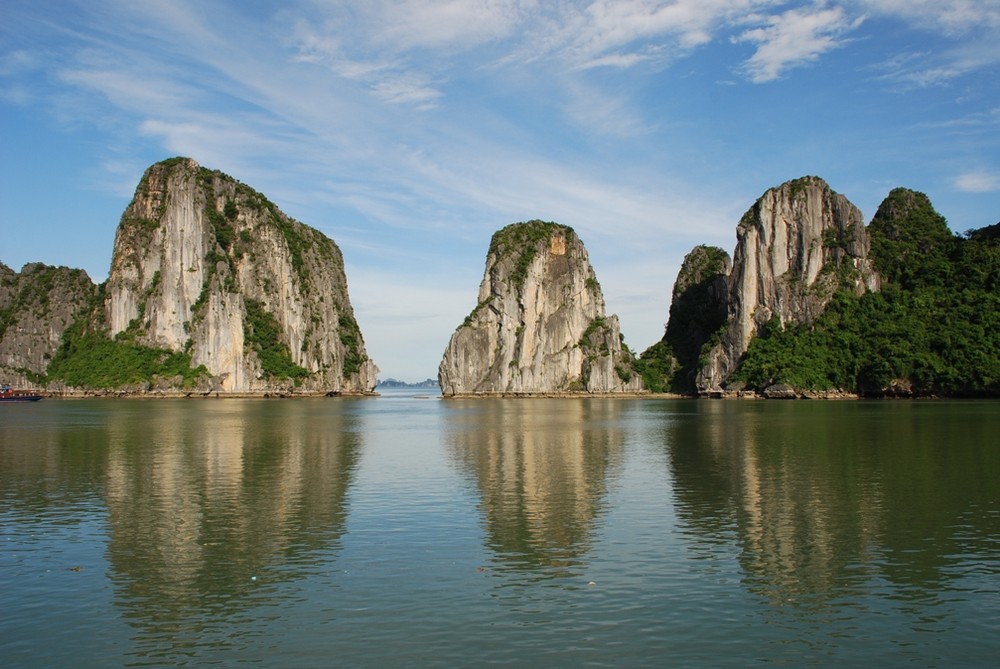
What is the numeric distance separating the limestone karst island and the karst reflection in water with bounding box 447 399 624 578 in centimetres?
8322

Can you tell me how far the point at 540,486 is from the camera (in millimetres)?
29562

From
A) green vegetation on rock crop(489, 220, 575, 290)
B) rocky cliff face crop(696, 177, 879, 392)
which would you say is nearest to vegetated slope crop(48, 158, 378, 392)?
green vegetation on rock crop(489, 220, 575, 290)

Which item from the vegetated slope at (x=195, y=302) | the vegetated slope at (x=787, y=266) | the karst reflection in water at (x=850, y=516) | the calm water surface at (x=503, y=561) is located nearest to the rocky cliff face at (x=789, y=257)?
the vegetated slope at (x=787, y=266)

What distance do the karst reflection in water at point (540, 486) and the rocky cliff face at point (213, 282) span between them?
344 feet

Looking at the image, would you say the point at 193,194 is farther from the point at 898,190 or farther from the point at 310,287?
the point at 898,190

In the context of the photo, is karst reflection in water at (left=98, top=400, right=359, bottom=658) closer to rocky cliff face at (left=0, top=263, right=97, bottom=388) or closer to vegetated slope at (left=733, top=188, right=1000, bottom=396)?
vegetated slope at (left=733, top=188, right=1000, bottom=396)

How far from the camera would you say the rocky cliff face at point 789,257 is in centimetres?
14525

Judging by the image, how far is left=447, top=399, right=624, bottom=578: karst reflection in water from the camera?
19422 millimetres

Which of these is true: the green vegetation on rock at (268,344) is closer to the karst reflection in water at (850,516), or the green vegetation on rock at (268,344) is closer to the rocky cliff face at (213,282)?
the rocky cliff face at (213,282)

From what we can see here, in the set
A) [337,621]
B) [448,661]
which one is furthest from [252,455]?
[448,661]

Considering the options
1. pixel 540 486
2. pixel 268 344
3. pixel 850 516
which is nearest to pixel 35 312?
pixel 268 344

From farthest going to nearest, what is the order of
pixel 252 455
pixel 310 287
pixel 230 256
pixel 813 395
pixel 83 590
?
pixel 310 287
pixel 230 256
pixel 813 395
pixel 252 455
pixel 83 590

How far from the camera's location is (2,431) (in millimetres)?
55719

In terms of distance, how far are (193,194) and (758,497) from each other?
147m
